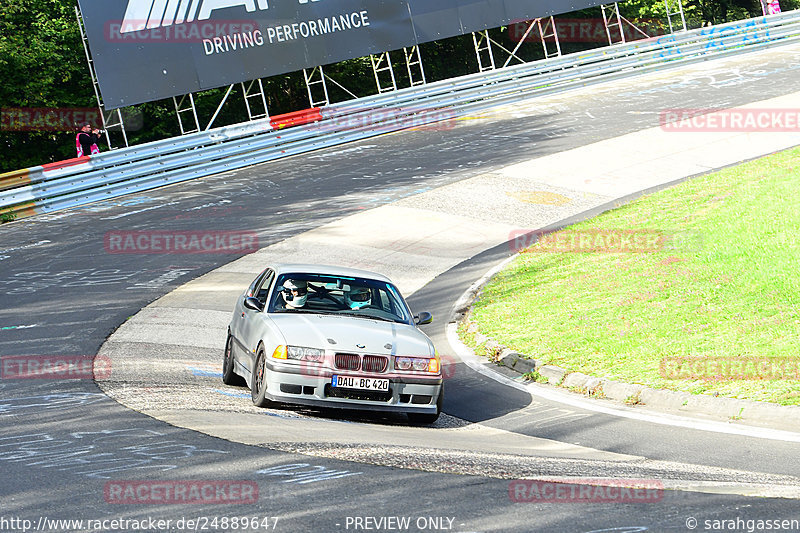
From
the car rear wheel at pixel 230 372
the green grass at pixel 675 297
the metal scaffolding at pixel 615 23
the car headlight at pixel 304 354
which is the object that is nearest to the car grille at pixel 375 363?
the car headlight at pixel 304 354

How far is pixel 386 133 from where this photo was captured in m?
31.8

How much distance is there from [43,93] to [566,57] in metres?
18.7

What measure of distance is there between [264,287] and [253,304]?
59 cm

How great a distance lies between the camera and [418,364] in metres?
9.38

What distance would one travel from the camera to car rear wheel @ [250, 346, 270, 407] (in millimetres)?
9359

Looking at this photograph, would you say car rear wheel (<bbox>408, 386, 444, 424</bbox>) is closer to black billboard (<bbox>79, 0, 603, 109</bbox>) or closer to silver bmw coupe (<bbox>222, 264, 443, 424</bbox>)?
silver bmw coupe (<bbox>222, 264, 443, 424</bbox>)

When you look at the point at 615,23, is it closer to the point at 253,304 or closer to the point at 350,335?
the point at 253,304

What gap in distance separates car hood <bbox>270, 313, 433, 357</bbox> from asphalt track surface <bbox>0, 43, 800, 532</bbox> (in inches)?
34.1

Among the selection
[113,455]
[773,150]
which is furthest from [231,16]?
[113,455]

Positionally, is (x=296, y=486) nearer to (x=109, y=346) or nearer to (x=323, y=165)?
(x=109, y=346)

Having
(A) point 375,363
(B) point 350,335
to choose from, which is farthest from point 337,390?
(B) point 350,335

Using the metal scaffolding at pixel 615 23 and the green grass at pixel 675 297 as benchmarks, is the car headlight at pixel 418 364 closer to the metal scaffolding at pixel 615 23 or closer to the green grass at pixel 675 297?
the green grass at pixel 675 297

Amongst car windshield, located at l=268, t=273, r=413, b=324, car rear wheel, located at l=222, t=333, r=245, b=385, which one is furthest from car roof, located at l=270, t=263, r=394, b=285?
car rear wheel, located at l=222, t=333, r=245, b=385

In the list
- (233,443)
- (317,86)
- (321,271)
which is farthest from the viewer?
(317,86)
